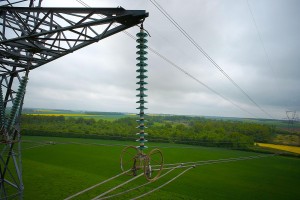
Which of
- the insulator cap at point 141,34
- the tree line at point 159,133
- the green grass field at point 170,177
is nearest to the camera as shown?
the insulator cap at point 141,34

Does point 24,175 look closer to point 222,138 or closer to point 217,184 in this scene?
point 217,184

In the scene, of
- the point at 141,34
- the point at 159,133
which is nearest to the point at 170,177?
the point at 141,34

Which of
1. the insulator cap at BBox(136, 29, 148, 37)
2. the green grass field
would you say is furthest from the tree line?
the insulator cap at BBox(136, 29, 148, 37)

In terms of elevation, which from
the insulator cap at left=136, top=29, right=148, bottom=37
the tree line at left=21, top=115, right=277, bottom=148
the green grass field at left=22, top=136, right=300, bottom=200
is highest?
the insulator cap at left=136, top=29, right=148, bottom=37

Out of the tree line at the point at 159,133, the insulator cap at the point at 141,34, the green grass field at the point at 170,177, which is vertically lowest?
the green grass field at the point at 170,177

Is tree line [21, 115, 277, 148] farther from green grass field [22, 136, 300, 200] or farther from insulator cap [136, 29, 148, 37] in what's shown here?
insulator cap [136, 29, 148, 37]

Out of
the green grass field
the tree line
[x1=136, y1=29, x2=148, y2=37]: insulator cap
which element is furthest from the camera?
the tree line

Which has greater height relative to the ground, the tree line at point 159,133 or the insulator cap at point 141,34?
the insulator cap at point 141,34

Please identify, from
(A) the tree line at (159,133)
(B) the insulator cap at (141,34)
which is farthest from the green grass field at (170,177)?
(A) the tree line at (159,133)

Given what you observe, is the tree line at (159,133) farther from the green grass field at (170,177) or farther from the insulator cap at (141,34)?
the insulator cap at (141,34)

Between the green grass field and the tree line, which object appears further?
the tree line

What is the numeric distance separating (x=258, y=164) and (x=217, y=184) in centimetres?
2034

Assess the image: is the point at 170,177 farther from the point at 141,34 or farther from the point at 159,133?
the point at 159,133

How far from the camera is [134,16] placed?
17.3 feet
